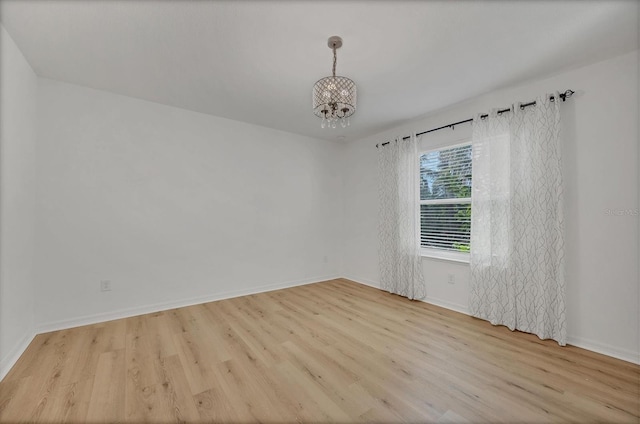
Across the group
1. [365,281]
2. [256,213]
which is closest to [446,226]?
[365,281]

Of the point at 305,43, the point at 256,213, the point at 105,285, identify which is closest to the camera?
the point at 305,43

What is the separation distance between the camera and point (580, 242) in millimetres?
2445

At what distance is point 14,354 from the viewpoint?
2133mm

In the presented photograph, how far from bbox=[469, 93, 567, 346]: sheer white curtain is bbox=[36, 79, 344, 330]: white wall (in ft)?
8.72

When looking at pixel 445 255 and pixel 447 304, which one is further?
pixel 445 255

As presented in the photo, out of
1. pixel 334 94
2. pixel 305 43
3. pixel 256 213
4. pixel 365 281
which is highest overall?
pixel 305 43

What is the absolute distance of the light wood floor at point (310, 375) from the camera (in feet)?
5.21

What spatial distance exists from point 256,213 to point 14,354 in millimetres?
2732

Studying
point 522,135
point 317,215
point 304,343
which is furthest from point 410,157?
point 304,343

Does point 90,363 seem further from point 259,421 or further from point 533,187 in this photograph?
point 533,187

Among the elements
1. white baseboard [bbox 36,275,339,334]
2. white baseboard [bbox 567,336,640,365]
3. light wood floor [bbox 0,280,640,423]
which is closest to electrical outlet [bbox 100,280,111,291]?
white baseboard [bbox 36,275,339,334]

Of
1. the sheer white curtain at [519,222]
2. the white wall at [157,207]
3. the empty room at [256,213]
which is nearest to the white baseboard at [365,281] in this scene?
the empty room at [256,213]

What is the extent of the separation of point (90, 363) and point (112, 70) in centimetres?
262

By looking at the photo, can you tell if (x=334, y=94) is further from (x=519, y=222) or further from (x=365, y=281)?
(x=365, y=281)
